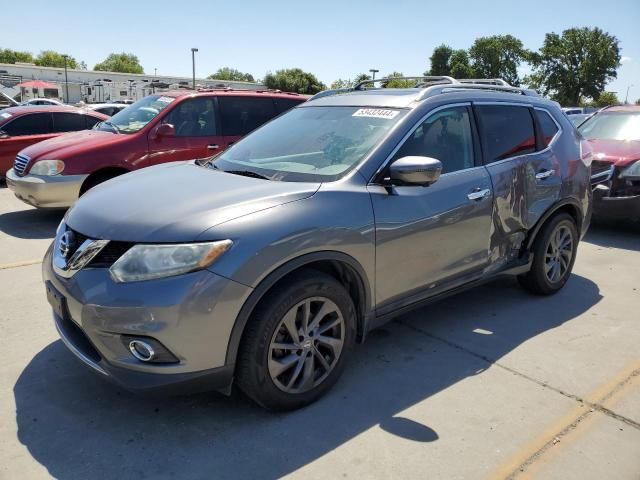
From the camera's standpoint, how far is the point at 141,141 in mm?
6926

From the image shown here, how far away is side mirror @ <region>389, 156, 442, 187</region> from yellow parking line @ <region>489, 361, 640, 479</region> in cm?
151

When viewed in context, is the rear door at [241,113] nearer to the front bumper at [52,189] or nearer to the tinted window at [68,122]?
the front bumper at [52,189]

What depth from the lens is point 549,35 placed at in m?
55.8

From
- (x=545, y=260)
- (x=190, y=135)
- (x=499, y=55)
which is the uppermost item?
(x=499, y=55)

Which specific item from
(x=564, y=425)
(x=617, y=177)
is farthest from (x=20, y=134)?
(x=564, y=425)

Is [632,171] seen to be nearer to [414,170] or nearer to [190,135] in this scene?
[414,170]

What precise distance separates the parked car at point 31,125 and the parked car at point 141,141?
256 centimetres

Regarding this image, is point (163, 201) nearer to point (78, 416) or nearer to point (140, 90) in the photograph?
point (78, 416)

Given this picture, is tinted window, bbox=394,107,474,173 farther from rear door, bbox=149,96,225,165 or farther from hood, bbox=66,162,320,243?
rear door, bbox=149,96,225,165

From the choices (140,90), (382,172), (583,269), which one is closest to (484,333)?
(382,172)

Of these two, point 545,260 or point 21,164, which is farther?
point 21,164

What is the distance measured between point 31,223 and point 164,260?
5493 mm

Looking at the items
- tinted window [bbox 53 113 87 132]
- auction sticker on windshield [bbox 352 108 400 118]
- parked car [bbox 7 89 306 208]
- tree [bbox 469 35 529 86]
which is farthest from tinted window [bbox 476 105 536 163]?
tree [bbox 469 35 529 86]

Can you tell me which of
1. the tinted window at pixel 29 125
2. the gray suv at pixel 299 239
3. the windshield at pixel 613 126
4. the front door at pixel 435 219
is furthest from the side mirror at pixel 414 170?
the tinted window at pixel 29 125
